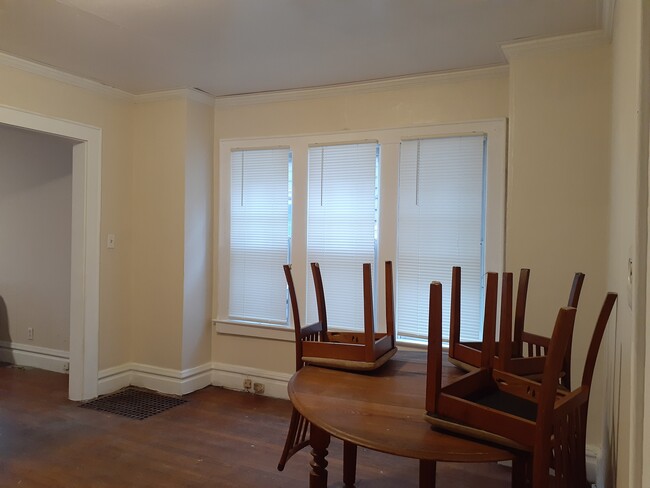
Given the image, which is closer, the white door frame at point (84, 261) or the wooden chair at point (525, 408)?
the wooden chair at point (525, 408)

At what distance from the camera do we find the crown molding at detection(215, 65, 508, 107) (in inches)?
128

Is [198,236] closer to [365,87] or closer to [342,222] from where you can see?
[342,222]

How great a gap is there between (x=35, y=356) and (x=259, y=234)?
2651 millimetres

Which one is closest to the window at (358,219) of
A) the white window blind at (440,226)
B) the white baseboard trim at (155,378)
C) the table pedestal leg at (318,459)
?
the white window blind at (440,226)

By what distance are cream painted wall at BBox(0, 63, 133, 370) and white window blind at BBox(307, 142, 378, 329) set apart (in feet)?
5.24

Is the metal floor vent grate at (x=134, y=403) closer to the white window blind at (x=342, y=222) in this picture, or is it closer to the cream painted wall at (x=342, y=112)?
the cream painted wall at (x=342, y=112)

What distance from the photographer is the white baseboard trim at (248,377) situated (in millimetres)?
3934

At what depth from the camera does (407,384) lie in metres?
1.87

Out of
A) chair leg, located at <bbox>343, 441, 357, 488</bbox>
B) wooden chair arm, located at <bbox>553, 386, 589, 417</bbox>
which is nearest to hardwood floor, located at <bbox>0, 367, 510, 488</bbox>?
chair leg, located at <bbox>343, 441, 357, 488</bbox>

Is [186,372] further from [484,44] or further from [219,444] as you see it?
[484,44]

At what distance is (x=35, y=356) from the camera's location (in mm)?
4691

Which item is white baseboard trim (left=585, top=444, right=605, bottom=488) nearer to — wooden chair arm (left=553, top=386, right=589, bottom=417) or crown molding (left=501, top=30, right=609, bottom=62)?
wooden chair arm (left=553, top=386, right=589, bottom=417)

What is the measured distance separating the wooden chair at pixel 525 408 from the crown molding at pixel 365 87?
2.12 m

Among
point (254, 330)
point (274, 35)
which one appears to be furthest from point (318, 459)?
point (274, 35)
